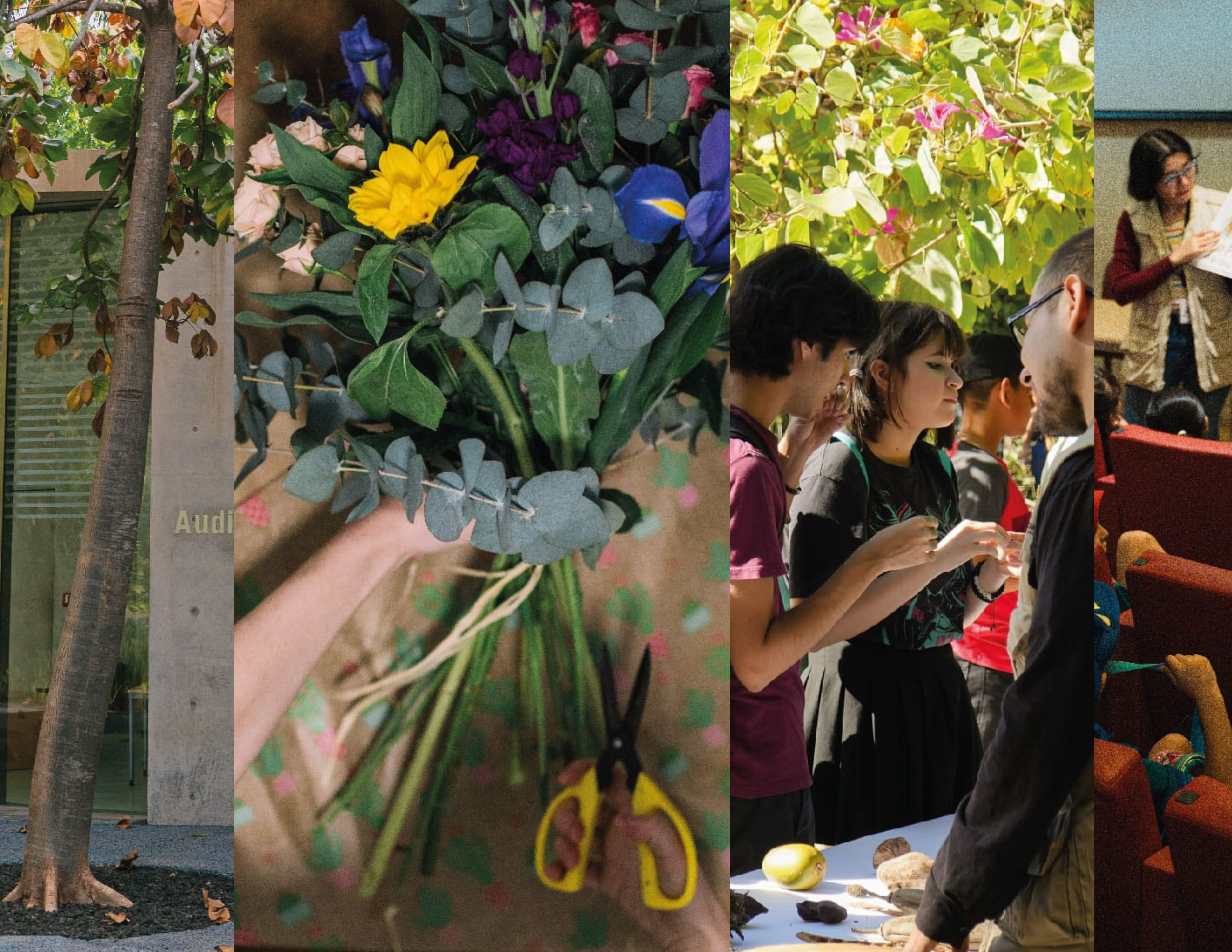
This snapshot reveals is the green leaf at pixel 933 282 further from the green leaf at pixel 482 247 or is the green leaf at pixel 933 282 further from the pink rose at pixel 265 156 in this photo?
the pink rose at pixel 265 156

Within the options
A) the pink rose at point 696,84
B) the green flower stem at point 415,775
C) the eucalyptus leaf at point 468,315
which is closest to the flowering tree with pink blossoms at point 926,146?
the pink rose at point 696,84

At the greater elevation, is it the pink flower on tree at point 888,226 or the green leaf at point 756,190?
the green leaf at point 756,190

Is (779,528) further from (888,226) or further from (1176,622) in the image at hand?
(1176,622)

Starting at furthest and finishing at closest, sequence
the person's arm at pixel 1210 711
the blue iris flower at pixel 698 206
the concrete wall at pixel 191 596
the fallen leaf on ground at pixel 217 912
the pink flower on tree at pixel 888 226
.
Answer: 1. the concrete wall at pixel 191 596
2. the fallen leaf on ground at pixel 217 912
3. the person's arm at pixel 1210 711
4. the pink flower on tree at pixel 888 226
5. the blue iris flower at pixel 698 206

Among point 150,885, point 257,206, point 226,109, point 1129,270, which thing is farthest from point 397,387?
point 150,885

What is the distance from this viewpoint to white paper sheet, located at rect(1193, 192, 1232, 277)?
2963mm

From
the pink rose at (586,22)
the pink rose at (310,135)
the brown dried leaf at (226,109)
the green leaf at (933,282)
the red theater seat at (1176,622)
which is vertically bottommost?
the red theater seat at (1176,622)

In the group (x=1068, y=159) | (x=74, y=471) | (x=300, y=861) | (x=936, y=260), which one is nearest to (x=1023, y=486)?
(x=936, y=260)

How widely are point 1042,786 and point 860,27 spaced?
1.73 m

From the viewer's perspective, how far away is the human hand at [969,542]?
261 cm

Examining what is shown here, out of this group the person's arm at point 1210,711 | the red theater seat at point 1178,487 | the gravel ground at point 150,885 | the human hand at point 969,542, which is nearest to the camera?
the human hand at point 969,542

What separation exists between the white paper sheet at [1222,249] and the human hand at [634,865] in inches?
74.7

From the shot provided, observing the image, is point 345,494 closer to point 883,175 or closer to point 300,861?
point 300,861

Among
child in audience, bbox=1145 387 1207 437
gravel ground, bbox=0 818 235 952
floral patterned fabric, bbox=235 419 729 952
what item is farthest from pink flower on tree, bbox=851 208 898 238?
gravel ground, bbox=0 818 235 952
